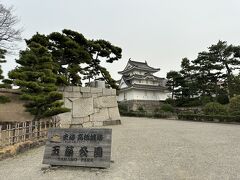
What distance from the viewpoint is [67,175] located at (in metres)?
4.53

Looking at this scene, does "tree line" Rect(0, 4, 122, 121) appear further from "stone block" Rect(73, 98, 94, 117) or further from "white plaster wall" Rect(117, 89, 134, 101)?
"white plaster wall" Rect(117, 89, 134, 101)

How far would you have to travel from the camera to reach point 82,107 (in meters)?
12.8

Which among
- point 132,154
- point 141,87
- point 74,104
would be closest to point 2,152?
point 132,154

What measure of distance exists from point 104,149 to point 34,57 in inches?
250

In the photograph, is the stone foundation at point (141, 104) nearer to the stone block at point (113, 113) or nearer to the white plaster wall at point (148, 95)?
the white plaster wall at point (148, 95)

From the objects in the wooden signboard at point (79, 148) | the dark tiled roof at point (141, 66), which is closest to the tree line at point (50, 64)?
the wooden signboard at point (79, 148)

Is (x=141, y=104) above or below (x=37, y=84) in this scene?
below

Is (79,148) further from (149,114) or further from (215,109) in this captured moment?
(149,114)

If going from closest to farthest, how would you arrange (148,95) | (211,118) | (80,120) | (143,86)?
(80,120) → (211,118) → (143,86) → (148,95)

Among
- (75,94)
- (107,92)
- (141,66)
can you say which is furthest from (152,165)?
(141,66)

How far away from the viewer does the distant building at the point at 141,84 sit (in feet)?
107

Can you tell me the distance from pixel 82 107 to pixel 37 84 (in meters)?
4.58

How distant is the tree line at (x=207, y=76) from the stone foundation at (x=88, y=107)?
1619cm

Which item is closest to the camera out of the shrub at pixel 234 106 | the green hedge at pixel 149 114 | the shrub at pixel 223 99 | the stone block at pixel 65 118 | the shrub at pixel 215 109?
the stone block at pixel 65 118
